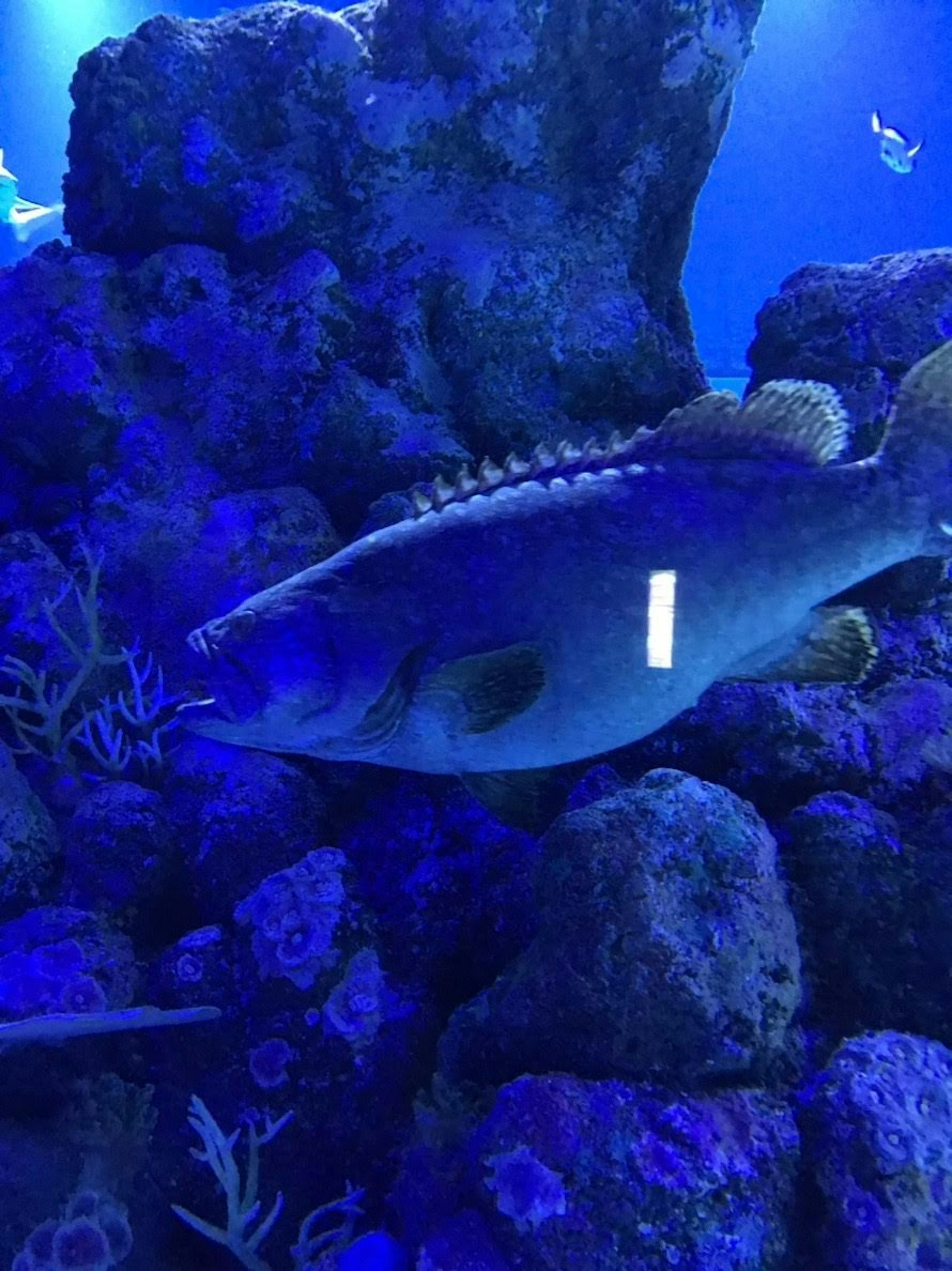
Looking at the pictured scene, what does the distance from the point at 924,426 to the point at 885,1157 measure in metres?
2.08

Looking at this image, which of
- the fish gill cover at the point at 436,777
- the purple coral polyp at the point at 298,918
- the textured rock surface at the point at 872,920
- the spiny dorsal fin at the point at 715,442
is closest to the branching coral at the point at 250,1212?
the fish gill cover at the point at 436,777

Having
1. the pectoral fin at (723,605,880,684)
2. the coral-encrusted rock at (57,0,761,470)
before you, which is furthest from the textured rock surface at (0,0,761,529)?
the pectoral fin at (723,605,880,684)

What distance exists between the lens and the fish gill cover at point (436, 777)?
2176mm

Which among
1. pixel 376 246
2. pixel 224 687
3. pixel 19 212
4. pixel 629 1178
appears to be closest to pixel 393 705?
pixel 224 687

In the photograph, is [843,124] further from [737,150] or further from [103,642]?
[103,642]

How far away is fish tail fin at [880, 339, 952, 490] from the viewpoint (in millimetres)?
2508

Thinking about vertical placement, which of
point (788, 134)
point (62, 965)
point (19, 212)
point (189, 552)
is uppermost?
point (788, 134)

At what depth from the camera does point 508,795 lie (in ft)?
8.26

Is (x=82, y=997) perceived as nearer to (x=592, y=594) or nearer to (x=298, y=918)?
(x=298, y=918)

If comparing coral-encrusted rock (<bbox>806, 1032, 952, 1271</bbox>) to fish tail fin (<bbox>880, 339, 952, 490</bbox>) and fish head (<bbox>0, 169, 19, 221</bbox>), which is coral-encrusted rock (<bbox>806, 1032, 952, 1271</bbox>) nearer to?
fish tail fin (<bbox>880, 339, 952, 490</bbox>)

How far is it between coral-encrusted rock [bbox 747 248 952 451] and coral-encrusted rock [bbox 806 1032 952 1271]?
254 centimetres

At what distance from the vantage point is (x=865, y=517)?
8.23 feet

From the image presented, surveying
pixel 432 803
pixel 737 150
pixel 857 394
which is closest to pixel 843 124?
pixel 737 150

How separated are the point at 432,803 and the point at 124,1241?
170cm
